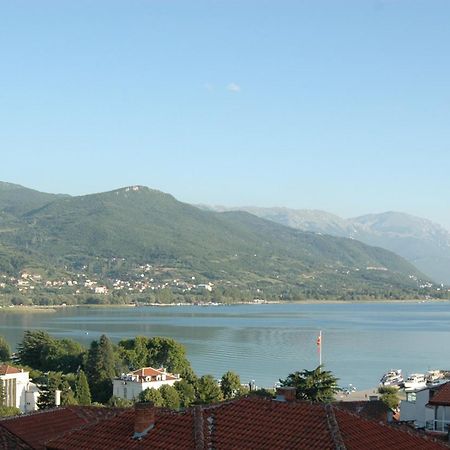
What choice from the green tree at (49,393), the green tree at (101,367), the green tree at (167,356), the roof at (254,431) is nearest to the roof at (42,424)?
the roof at (254,431)

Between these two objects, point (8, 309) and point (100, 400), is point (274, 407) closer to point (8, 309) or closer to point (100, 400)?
point (100, 400)

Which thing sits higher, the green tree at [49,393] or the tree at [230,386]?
the green tree at [49,393]

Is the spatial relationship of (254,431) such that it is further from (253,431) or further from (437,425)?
(437,425)

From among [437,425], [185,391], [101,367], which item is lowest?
[185,391]

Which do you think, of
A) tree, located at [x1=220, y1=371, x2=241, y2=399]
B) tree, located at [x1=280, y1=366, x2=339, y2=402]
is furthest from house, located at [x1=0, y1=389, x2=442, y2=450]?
tree, located at [x1=220, y1=371, x2=241, y2=399]

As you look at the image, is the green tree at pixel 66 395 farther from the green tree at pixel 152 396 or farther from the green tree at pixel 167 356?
the green tree at pixel 167 356

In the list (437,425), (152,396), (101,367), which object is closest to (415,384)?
(152,396)
